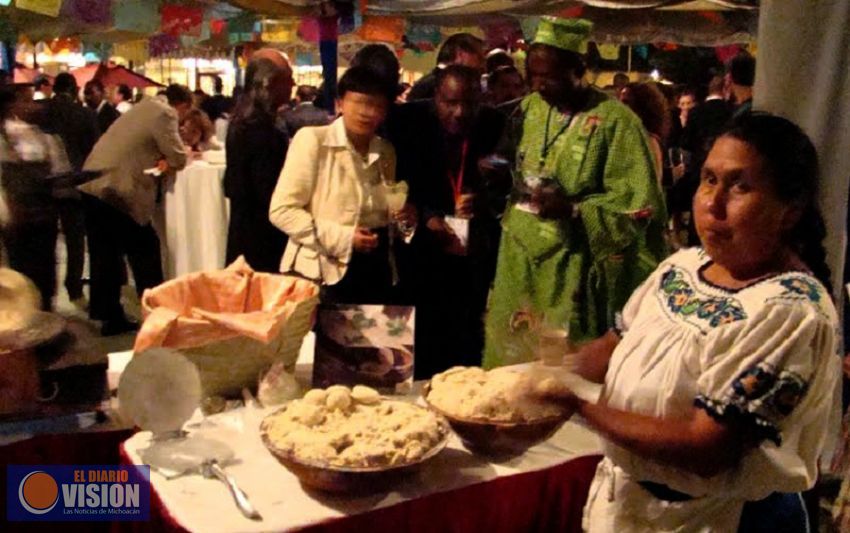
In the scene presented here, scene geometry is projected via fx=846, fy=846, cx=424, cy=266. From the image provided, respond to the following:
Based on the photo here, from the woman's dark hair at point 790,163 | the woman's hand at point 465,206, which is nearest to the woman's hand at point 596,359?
the woman's dark hair at point 790,163

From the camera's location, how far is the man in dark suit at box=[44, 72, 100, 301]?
5344mm

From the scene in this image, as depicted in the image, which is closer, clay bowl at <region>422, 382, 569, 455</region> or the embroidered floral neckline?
the embroidered floral neckline

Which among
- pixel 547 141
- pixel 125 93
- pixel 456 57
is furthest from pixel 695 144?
pixel 125 93

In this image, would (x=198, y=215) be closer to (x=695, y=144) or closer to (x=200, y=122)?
(x=200, y=122)

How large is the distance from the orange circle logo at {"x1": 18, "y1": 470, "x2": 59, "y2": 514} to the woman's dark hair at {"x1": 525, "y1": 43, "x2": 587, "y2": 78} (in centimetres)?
153

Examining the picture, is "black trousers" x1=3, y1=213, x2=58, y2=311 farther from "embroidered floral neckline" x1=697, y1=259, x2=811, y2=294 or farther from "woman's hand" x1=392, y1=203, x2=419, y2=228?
"embroidered floral neckline" x1=697, y1=259, x2=811, y2=294

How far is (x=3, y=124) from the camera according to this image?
361 centimetres

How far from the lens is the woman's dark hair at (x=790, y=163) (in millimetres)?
1080

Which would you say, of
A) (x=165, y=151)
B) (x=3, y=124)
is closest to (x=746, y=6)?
(x=165, y=151)

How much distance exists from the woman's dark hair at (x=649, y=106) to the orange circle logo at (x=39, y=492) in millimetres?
3103

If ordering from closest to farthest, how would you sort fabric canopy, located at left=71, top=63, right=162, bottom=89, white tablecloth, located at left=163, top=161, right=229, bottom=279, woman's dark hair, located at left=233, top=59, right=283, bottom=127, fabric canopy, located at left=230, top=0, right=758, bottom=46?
woman's dark hair, located at left=233, top=59, right=283, bottom=127
white tablecloth, located at left=163, top=161, right=229, bottom=279
fabric canopy, located at left=230, top=0, right=758, bottom=46
fabric canopy, located at left=71, top=63, right=162, bottom=89

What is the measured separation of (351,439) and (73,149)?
4813 mm

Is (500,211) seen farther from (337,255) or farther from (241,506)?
(241,506)

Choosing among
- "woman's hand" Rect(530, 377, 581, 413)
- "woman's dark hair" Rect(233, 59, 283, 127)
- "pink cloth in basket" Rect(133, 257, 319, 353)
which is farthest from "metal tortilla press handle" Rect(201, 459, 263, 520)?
"woman's dark hair" Rect(233, 59, 283, 127)
